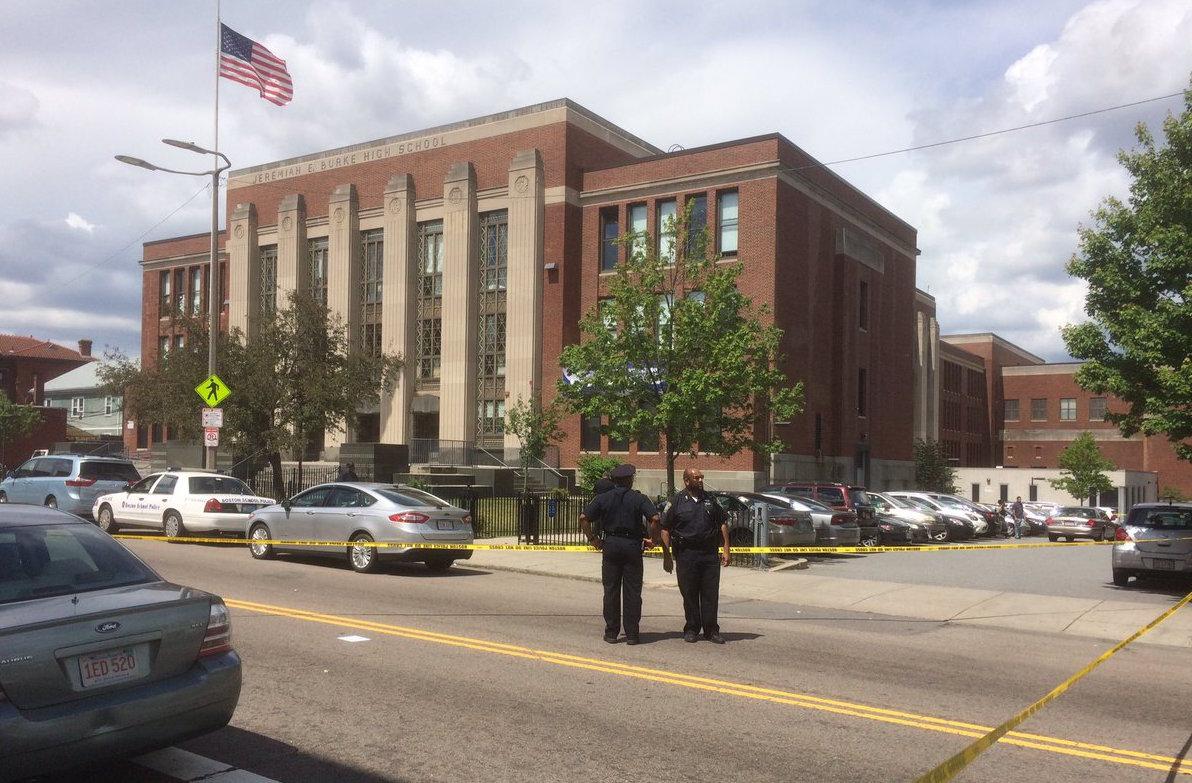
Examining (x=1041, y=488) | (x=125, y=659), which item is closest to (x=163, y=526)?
(x=125, y=659)

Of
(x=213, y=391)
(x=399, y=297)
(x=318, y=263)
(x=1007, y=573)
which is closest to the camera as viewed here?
(x=1007, y=573)

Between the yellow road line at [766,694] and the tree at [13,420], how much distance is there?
52.0 meters

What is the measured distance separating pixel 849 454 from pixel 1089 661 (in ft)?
118

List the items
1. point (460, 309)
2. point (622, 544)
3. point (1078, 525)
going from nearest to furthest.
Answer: point (622, 544)
point (1078, 525)
point (460, 309)

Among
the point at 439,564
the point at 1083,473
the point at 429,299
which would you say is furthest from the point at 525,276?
the point at 1083,473

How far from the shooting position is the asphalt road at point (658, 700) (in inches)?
238

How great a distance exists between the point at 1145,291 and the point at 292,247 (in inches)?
1607

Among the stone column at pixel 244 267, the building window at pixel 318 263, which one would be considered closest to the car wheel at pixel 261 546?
the building window at pixel 318 263

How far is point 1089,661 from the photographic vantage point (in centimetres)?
1028

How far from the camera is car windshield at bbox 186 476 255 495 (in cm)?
2081

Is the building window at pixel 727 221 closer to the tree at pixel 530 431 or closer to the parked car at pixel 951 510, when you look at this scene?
the tree at pixel 530 431

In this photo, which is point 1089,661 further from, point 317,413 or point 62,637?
point 317,413

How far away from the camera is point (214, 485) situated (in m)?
21.1

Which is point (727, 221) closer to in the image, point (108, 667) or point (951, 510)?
point (951, 510)
